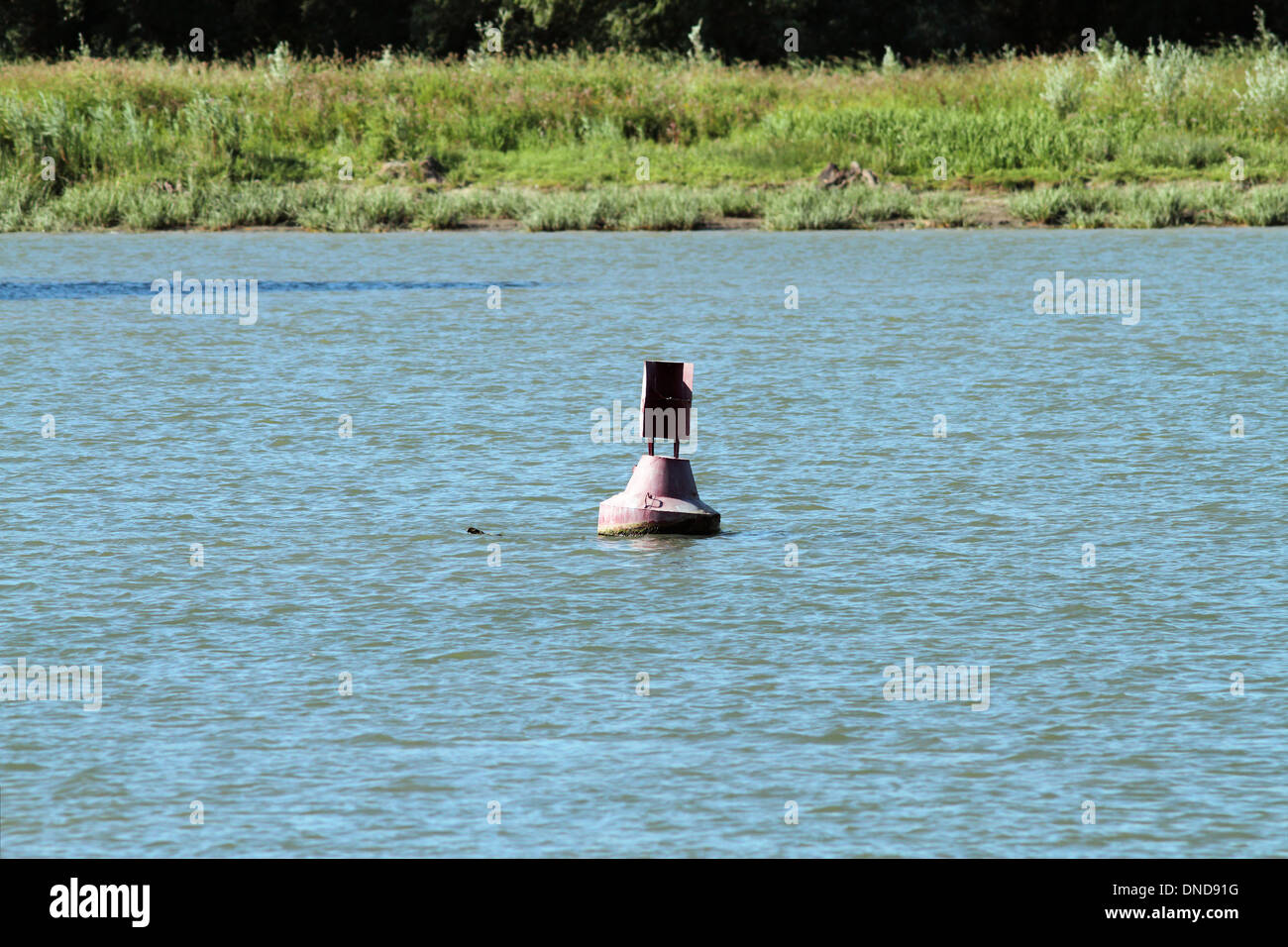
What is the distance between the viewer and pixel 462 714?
22.0ft

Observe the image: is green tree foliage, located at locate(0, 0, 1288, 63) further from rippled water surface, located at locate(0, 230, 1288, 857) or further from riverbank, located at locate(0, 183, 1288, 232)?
rippled water surface, located at locate(0, 230, 1288, 857)

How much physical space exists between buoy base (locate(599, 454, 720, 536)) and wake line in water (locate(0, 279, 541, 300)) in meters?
13.0

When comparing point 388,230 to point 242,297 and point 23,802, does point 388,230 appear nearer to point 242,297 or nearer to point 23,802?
point 242,297

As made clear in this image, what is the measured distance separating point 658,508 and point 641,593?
4.14 ft

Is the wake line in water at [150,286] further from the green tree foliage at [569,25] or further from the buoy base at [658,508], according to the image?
the green tree foliage at [569,25]

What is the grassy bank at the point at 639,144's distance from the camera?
3164cm

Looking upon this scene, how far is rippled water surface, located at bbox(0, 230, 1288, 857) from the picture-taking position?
5.75 metres

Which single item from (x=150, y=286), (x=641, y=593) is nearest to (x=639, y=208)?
(x=150, y=286)

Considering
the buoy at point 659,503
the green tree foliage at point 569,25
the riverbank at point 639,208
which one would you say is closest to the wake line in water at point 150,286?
the riverbank at point 639,208

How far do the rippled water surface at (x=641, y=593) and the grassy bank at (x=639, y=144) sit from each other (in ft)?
44.2

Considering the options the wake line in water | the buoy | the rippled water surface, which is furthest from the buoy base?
the wake line in water

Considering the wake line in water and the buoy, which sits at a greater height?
the wake line in water
